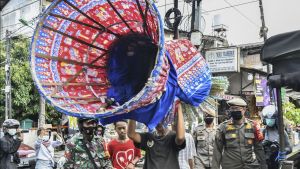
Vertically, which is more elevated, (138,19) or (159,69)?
(138,19)

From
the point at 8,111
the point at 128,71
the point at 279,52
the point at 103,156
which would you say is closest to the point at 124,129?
the point at 103,156

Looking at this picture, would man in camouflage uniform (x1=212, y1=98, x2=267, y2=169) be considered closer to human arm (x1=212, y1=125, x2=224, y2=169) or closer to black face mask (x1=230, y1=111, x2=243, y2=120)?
black face mask (x1=230, y1=111, x2=243, y2=120)

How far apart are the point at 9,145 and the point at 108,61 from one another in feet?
10.6

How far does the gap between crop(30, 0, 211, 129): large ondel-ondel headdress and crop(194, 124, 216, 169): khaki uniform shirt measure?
10.4 ft

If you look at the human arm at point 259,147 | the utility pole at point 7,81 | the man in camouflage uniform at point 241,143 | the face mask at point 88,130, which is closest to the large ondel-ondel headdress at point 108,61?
the face mask at point 88,130

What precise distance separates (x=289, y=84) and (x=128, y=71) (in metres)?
1.64

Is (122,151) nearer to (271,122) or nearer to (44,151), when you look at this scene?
(271,122)

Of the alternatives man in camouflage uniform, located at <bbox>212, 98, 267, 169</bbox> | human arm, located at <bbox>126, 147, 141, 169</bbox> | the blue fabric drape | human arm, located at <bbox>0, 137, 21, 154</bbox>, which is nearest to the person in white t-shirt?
human arm, located at <bbox>0, 137, 21, 154</bbox>

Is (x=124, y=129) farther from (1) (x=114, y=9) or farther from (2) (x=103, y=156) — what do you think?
(1) (x=114, y=9)

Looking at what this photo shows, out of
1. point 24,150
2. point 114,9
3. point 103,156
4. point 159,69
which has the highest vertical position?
point 114,9

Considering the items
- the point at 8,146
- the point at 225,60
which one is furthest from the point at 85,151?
the point at 225,60

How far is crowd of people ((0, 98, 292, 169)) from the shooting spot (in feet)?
12.6

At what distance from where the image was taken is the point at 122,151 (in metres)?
5.05

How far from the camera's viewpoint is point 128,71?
411 centimetres
